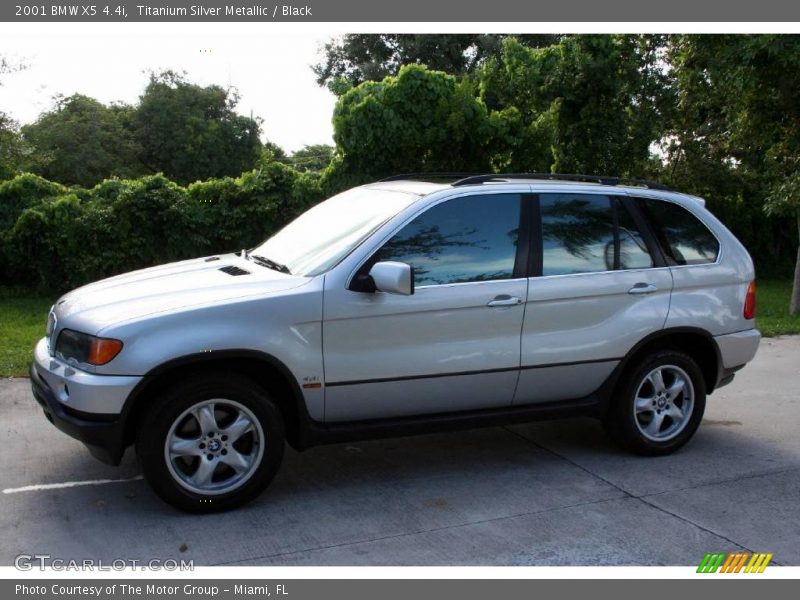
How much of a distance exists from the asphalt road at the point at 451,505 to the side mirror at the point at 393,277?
1.26m

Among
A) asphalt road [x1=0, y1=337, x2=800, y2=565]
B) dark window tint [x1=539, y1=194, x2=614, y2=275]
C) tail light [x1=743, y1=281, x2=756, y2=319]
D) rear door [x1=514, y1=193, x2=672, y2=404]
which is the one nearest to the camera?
asphalt road [x1=0, y1=337, x2=800, y2=565]

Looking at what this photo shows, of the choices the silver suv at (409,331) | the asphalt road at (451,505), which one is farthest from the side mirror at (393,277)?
the asphalt road at (451,505)

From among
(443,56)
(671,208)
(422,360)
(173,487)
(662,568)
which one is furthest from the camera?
(443,56)

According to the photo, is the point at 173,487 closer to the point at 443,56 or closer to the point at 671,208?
the point at 671,208

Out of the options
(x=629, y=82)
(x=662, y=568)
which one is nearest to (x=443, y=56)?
(x=629, y=82)

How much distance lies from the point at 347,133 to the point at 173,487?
8.62 m

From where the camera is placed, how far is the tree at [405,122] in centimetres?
1264

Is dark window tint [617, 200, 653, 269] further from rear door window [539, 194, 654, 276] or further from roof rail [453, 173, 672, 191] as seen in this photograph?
roof rail [453, 173, 672, 191]

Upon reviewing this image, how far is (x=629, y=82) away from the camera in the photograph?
14.1 m

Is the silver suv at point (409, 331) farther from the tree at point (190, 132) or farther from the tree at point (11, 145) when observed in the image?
the tree at point (190, 132)

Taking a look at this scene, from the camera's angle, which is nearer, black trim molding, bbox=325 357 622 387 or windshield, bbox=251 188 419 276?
black trim molding, bbox=325 357 622 387

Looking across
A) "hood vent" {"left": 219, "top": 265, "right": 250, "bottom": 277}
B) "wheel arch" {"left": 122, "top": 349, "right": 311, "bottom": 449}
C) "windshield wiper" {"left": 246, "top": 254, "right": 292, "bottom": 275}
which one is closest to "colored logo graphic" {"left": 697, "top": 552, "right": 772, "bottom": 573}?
"wheel arch" {"left": 122, "top": 349, "right": 311, "bottom": 449}

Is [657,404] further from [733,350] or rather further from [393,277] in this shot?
[393,277]

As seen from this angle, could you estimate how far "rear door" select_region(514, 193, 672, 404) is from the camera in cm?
573
